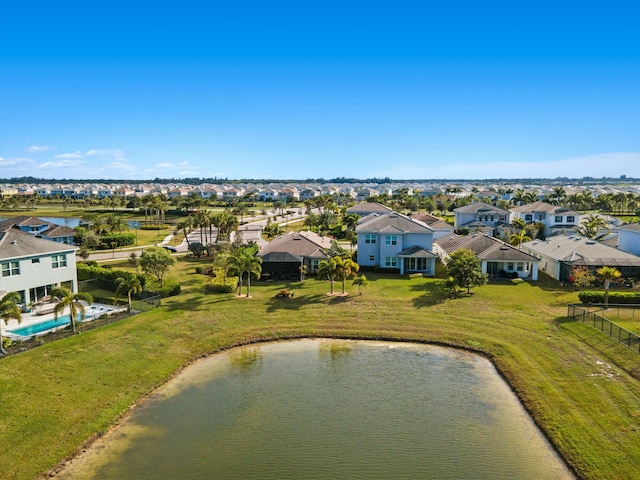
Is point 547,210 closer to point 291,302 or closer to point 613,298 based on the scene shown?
point 613,298

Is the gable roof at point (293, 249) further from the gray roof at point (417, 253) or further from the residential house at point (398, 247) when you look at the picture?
the gray roof at point (417, 253)

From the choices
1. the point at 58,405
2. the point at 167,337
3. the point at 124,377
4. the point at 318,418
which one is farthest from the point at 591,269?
the point at 58,405

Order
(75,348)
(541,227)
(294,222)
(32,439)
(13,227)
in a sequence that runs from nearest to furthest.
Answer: (32,439), (75,348), (13,227), (541,227), (294,222)

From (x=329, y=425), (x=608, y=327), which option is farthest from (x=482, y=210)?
(x=329, y=425)

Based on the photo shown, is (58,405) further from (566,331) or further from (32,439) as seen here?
(566,331)

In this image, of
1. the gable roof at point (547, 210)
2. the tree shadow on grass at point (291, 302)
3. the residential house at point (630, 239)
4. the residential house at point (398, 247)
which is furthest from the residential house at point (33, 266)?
the gable roof at point (547, 210)

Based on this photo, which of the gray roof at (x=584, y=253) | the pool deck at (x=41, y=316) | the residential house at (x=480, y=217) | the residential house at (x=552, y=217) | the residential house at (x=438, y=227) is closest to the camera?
the pool deck at (x=41, y=316)

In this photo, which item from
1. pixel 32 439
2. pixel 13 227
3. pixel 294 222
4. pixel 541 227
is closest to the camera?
pixel 32 439
